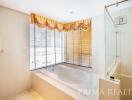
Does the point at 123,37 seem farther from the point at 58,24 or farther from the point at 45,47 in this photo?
the point at 45,47

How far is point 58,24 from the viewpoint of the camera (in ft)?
10.5

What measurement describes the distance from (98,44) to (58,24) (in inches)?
62.2

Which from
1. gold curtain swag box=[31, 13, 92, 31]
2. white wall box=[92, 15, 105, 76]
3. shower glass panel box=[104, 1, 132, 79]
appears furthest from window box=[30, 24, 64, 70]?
shower glass panel box=[104, 1, 132, 79]

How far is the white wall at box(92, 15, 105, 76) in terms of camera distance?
2.59 metres

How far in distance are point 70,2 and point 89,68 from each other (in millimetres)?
2066

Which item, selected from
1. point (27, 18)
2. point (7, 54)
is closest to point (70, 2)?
point (27, 18)

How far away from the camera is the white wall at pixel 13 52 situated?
78.8 inches

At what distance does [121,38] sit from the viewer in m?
2.28

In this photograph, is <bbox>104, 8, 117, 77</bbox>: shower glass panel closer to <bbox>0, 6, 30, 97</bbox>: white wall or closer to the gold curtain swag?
the gold curtain swag

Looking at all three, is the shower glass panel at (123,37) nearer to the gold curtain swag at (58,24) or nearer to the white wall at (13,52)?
the gold curtain swag at (58,24)

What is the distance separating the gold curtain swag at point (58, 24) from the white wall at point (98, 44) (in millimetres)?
238

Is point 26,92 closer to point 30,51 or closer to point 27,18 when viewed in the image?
point 30,51

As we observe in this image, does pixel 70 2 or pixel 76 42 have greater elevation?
pixel 70 2

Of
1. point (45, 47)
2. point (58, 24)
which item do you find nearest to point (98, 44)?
point (58, 24)
